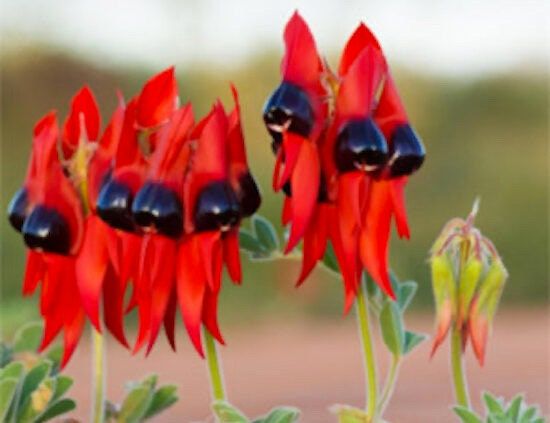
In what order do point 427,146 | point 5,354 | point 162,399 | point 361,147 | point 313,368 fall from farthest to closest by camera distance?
point 427,146
point 313,368
point 5,354
point 162,399
point 361,147

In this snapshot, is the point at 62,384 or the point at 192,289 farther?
the point at 62,384

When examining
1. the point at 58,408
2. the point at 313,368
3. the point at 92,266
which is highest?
the point at 92,266

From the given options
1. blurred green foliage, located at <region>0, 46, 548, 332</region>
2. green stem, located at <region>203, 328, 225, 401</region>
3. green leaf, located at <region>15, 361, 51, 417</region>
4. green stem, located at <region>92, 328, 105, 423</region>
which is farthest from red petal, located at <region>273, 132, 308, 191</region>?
blurred green foliage, located at <region>0, 46, 548, 332</region>

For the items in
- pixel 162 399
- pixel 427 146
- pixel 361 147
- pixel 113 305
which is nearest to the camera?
pixel 361 147

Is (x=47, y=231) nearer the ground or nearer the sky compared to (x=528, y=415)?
nearer the sky

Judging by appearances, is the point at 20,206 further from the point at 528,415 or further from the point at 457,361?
the point at 528,415

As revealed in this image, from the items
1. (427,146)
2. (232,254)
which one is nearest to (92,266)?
(232,254)

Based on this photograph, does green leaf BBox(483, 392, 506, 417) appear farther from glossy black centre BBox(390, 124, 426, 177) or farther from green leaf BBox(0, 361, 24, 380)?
green leaf BBox(0, 361, 24, 380)
